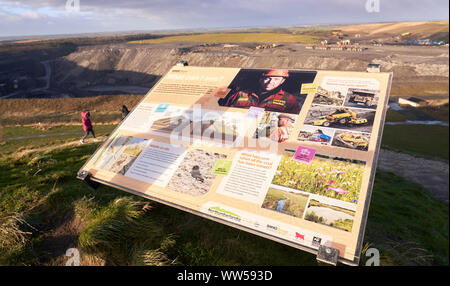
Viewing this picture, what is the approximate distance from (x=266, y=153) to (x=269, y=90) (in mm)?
1822

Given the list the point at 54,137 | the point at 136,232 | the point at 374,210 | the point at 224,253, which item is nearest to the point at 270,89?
the point at 224,253

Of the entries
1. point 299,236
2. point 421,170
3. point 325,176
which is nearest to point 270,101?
point 325,176

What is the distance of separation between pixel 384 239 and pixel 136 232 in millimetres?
6421

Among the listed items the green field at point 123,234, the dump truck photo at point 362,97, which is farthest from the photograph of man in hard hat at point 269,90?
the green field at point 123,234

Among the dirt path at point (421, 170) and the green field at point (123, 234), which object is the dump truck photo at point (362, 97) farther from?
the dirt path at point (421, 170)

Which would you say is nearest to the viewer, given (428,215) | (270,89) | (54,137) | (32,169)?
(270,89)

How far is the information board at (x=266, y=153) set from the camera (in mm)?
3330

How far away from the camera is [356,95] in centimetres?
437

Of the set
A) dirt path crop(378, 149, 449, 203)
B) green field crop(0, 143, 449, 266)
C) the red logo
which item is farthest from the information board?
dirt path crop(378, 149, 449, 203)

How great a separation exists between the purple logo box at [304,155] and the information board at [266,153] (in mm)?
17

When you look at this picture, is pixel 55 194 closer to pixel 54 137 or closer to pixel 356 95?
pixel 356 95

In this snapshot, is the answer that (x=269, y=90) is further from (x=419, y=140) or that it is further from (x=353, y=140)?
(x=419, y=140)

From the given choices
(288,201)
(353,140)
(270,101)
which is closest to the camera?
(288,201)

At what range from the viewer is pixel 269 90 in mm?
5160
